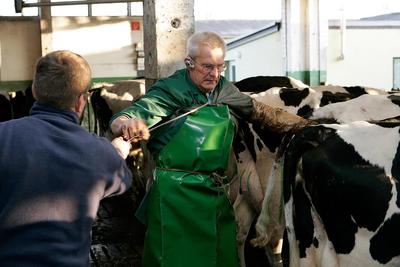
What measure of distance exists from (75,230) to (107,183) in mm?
203

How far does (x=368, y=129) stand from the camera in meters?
2.77

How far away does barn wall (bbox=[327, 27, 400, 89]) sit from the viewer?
20.8 metres

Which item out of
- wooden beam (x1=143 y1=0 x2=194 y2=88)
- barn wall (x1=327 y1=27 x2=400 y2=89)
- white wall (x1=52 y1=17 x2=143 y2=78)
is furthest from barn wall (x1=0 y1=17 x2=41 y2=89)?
barn wall (x1=327 y1=27 x2=400 y2=89)

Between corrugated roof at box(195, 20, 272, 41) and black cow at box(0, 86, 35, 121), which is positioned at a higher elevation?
corrugated roof at box(195, 20, 272, 41)

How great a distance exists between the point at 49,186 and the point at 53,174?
4cm

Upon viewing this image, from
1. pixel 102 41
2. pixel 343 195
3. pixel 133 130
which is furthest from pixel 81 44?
pixel 343 195

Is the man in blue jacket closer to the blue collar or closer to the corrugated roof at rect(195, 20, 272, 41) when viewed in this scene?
the blue collar

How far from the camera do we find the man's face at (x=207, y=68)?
3539 millimetres

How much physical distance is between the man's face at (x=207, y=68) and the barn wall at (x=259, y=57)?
14.7 meters

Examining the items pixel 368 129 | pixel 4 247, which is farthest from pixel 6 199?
pixel 368 129

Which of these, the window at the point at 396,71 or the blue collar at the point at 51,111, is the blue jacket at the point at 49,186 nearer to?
the blue collar at the point at 51,111

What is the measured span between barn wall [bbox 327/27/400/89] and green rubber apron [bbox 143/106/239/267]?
17.5 m

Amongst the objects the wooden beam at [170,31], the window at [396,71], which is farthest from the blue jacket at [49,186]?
the window at [396,71]

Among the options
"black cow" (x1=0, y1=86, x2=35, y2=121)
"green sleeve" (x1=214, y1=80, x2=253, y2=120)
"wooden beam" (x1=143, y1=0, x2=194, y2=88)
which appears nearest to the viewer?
"green sleeve" (x1=214, y1=80, x2=253, y2=120)
